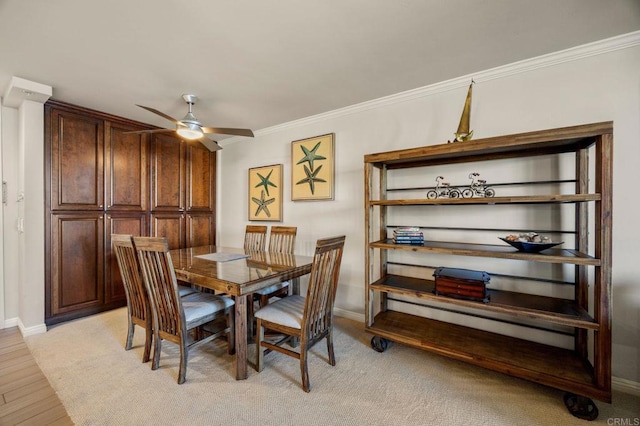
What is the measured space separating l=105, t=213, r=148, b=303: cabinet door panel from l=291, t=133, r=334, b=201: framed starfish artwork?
2.13 metres

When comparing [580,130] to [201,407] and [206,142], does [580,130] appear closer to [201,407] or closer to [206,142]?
[201,407]

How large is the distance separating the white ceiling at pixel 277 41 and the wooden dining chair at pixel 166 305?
143 centimetres

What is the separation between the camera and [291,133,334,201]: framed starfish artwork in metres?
3.16

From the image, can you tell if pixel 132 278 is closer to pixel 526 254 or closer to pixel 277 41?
pixel 277 41

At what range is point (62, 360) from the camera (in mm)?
2148

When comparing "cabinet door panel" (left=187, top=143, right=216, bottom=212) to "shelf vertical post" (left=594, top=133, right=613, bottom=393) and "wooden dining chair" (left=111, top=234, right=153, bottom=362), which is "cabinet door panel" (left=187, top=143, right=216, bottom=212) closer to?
"wooden dining chair" (left=111, top=234, right=153, bottom=362)

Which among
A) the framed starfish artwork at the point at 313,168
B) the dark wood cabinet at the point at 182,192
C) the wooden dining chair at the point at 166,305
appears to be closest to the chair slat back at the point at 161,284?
the wooden dining chair at the point at 166,305

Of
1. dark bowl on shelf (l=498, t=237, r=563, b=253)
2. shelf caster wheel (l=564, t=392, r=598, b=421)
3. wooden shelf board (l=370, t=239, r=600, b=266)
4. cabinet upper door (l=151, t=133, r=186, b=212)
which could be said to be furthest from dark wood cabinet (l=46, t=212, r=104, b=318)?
shelf caster wheel (l=564, t=392, r=598, b=421)

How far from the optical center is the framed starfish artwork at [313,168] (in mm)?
3160

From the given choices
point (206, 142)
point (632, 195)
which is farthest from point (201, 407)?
point (632, 195)

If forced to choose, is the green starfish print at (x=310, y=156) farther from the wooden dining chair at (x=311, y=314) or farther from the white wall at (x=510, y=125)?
the wooden dining chair at (x=311, y=314)

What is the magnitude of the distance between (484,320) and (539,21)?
2.25 metres

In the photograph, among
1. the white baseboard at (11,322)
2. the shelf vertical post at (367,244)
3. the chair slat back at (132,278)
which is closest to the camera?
the chair slat back at (132,278)

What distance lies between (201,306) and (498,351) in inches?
89.3
